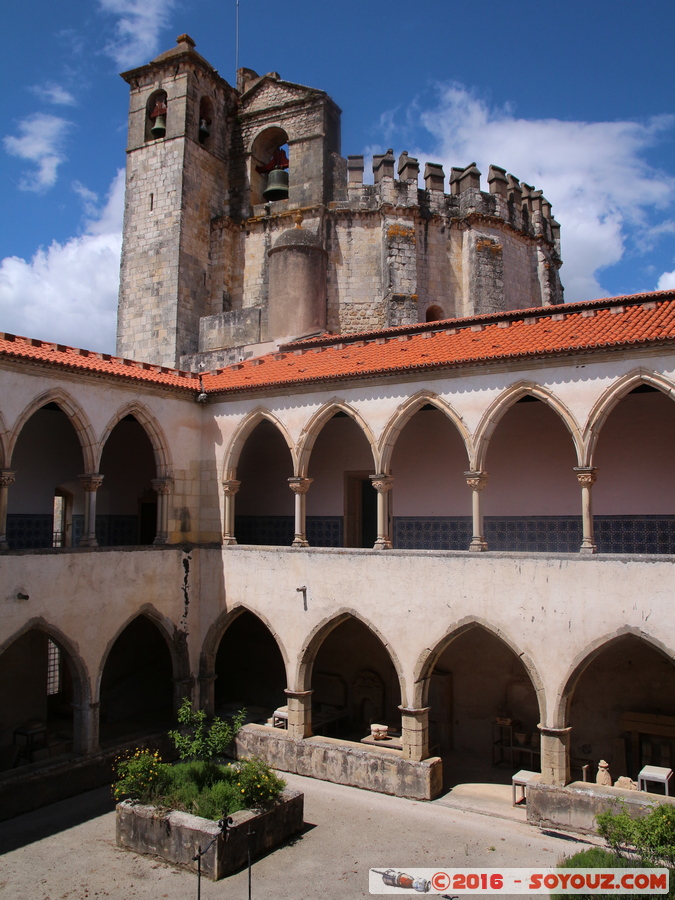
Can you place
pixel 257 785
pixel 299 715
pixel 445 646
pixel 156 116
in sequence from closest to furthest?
pixel 257 785 < pixel 445 646 < pixel 299 715 < pixel 156 116

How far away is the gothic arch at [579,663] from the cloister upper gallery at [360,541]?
3 cm

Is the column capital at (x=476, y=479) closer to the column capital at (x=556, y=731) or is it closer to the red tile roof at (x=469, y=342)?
the red tile roof at (x=469, y=342)

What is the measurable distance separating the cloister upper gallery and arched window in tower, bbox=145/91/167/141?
5975 millimetres

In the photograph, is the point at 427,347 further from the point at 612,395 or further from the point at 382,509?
the point at 612,395

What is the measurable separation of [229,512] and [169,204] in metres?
10.9

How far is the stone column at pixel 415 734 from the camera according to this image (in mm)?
11484

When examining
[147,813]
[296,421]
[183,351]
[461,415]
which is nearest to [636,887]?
[147,813]

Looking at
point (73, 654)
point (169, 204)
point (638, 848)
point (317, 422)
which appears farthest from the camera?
point (169, 204)

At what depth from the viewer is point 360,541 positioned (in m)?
14.8

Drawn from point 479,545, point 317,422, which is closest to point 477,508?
point 479,545

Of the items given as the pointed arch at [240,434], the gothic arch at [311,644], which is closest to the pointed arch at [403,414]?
the pointed arch at [240,434]

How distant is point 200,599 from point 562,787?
7.06m

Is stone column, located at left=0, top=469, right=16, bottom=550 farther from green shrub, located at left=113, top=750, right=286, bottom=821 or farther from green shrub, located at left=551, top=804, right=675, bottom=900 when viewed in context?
green shrub, located at left=551, top=804, right=675, bottom=900

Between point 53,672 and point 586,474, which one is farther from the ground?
point 586,474
